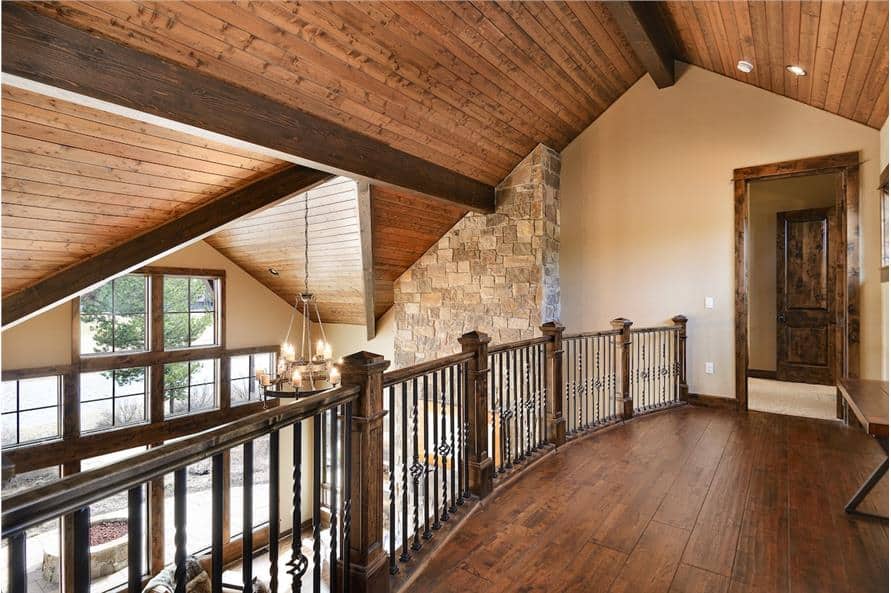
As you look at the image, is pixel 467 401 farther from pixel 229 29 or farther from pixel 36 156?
pixel 36 156

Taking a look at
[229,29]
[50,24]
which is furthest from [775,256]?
[50,24]

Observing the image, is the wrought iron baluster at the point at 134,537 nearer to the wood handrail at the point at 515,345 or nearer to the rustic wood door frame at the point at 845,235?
the wood handrail at the point at 515,345

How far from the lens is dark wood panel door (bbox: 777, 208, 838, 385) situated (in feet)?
21.4

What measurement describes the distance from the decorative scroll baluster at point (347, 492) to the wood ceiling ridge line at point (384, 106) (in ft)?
7.53

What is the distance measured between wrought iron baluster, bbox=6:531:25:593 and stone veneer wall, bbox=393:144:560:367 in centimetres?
508

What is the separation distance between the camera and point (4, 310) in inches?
161

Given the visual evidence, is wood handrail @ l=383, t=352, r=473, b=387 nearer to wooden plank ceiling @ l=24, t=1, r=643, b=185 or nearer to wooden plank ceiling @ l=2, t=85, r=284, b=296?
wooden plank ceiling @ l=24, t=1, r=643, b=185

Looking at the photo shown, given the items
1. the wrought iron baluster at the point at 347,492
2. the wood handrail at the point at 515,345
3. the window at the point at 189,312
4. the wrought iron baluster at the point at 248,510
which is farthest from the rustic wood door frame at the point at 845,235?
the window at the point at 189,312

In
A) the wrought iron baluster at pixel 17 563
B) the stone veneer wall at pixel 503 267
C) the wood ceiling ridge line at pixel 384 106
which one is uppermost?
the wood ceiling ridge line at pixel 384 106

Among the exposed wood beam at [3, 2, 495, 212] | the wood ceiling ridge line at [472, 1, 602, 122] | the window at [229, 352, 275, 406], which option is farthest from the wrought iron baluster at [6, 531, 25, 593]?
the window at [229, 352, 275, 406]

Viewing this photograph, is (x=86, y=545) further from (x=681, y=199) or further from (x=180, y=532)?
(x=681, y=199)

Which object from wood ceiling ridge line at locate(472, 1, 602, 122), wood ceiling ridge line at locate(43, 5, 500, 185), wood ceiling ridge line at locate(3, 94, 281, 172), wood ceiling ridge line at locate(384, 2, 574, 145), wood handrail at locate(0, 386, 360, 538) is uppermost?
wood ceiling ridge line at locate(472, 1, 602, 122)

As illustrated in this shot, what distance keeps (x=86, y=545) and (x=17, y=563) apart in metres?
0.17

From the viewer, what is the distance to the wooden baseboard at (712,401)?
5043 millimetres
